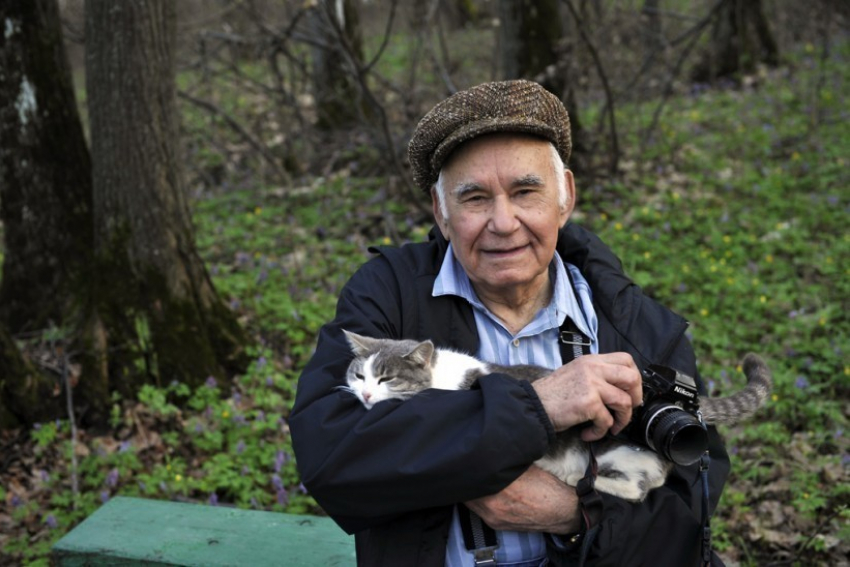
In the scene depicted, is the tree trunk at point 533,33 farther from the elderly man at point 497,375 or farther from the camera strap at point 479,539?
the camera strap at point 479,539

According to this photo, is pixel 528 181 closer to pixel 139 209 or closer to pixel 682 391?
pixel 682 391

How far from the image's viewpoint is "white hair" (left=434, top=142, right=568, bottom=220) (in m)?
2.43

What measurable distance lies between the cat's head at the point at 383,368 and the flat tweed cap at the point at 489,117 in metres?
0.64

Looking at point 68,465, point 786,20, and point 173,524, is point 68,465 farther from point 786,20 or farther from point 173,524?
point 786,20

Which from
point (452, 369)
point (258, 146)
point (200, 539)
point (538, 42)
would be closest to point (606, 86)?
point (538, 42)

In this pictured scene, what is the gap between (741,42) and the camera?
11.1 metres

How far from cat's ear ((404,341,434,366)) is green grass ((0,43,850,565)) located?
193 centimetres

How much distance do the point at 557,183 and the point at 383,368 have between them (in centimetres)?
86

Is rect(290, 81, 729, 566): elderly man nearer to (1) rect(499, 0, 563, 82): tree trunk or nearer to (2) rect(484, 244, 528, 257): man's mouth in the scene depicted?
(2) rect(484, 244, 528, 257): man's mouth

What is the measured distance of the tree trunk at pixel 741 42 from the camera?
11.0 m

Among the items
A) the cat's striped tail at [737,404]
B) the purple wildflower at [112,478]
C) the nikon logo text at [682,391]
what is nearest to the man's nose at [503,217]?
the nikon logo text at [682,391]

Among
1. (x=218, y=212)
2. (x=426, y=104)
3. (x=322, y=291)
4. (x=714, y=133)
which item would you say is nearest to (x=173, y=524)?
(x=322, y=291)

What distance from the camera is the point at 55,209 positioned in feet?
15.8

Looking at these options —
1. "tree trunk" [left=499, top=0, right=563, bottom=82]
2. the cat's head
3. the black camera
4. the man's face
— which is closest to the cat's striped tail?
the black camera
